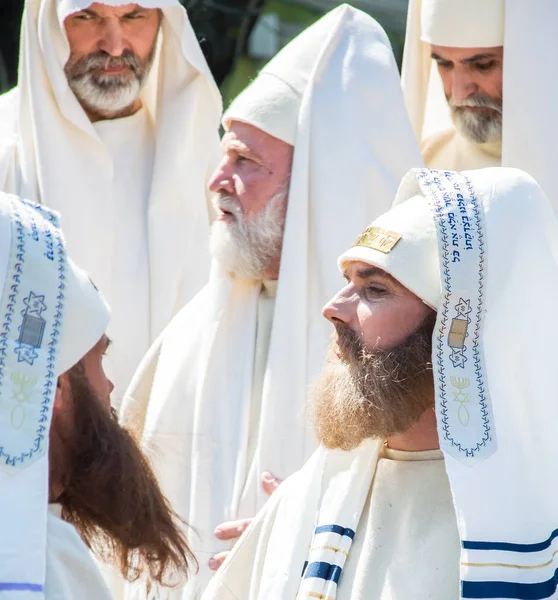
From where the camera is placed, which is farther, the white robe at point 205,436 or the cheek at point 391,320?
the white robe at point 205,436

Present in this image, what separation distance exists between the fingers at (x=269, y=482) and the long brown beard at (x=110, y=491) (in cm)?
129

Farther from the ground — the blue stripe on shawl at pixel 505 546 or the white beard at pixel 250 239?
the white beard at pixel 250 239

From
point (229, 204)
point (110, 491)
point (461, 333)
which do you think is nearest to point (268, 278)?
point (229, 204)

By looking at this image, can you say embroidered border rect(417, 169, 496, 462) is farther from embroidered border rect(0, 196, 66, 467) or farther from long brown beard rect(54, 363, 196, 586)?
embroidered border rect(0, 196, 66, 467)

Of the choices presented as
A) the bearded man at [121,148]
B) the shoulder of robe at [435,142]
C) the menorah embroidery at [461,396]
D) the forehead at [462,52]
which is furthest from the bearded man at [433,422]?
the bearded man at [121,148]

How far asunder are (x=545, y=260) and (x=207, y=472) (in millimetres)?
1794

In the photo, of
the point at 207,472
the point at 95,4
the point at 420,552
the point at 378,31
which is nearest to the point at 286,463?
the point at 207,472

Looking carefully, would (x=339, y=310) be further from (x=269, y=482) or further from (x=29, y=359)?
(x=269, y=482)

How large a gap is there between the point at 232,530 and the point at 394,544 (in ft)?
4.10

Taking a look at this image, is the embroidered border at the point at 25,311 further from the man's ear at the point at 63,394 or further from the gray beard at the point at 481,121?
the gray beard at the point at 481,121

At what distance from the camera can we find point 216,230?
646 cm

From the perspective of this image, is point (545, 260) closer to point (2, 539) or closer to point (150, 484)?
point (150, 484)

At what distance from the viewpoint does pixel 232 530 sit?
5.84 metres

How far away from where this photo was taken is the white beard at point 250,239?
632 cm
